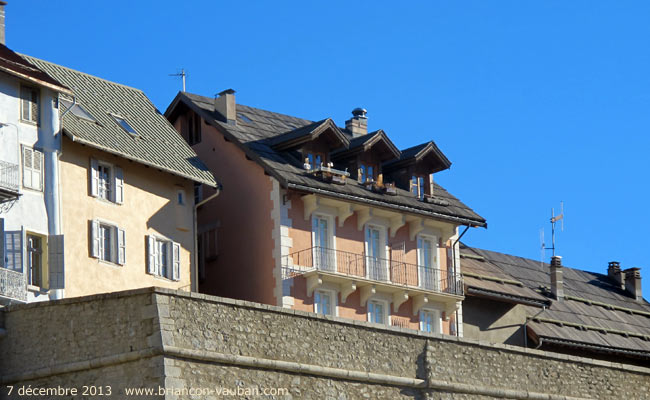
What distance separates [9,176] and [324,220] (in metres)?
12.1

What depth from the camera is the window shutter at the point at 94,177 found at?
42.7 m

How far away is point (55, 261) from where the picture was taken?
132 ft

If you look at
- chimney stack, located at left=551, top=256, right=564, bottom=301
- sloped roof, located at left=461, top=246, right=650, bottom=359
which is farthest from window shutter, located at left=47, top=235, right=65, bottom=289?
chimney stack, located at left=551, top=256, right=564, bottom=301

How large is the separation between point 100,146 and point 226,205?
7165mm

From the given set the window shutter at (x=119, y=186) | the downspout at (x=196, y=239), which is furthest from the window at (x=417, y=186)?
the window shutter at (x=119, y=186)

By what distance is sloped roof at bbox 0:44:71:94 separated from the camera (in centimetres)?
4016

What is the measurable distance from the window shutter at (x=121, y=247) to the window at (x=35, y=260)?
3201 mm

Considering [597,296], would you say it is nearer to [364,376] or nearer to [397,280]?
[397,280]

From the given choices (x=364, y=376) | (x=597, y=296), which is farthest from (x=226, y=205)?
(x=597, y=296)

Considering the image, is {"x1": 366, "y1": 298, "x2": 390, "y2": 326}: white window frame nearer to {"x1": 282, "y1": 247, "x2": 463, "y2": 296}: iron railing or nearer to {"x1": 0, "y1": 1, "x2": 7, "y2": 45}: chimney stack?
{"x1": 282, "y1": 247, "x2": 463, "y2": 296}: iron railing

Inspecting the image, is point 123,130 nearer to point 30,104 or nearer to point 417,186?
point 30,104

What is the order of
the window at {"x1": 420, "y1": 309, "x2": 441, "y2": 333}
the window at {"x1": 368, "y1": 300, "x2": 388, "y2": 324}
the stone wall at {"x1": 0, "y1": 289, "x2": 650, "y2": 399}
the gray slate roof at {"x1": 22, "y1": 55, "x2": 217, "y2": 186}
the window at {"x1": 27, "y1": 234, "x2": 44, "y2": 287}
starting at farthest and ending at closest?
the window at {"x1": 420, "y1": 309, "x2": 441, "y2": 333} < the window at {"x1": 368, "y1": 300, "x2": 388, "y2": 324} < the gray slate roof at {"x1": 22, "y1": 55, "x2": 217, "y2": 186} < the window at {"x1": 27, "y1": 234, "x2": 44, "y2": 287} < the stone wall at {"x1": 0, "y1": 289, "x2": 650, "y2": 399}

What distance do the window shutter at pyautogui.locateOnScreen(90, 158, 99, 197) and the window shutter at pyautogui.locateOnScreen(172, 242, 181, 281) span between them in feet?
11.3

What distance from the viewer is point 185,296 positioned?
3612 cm
